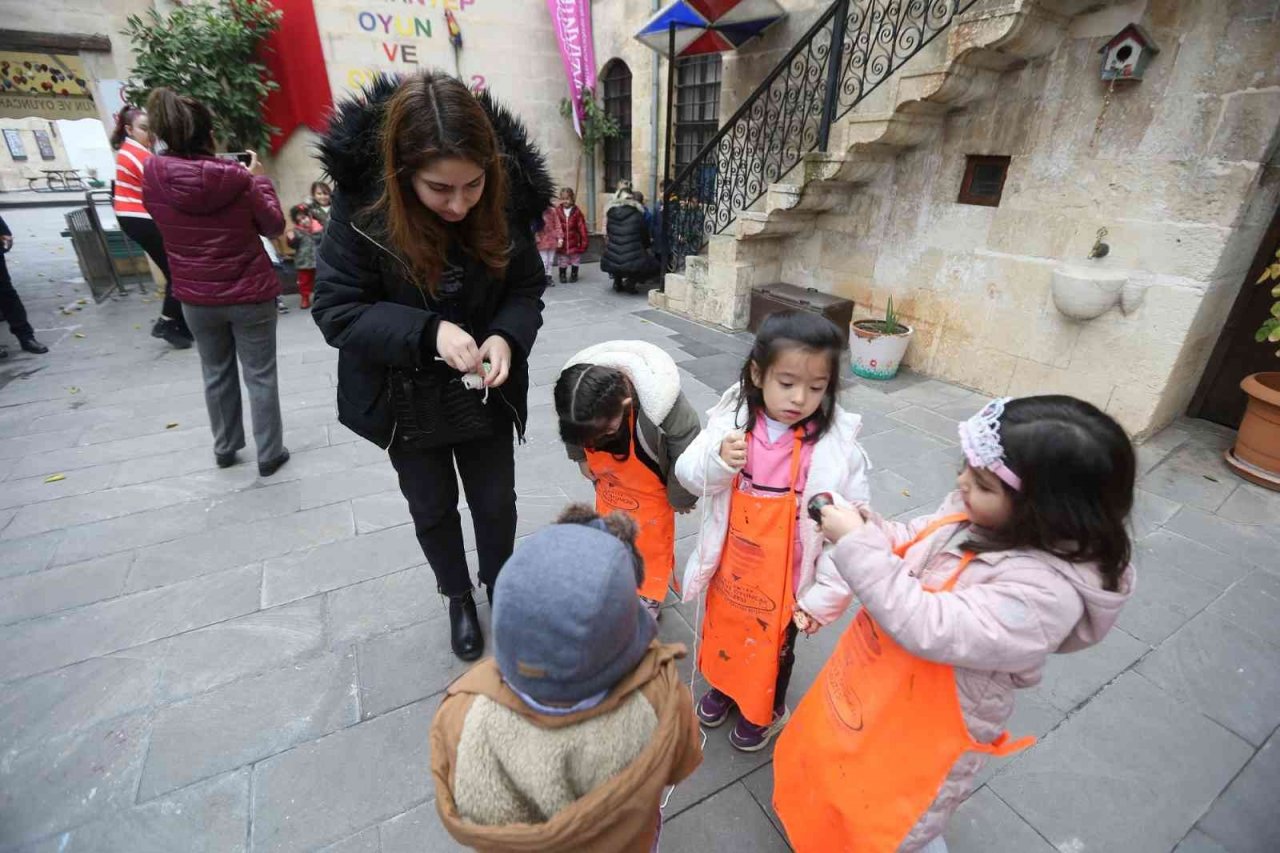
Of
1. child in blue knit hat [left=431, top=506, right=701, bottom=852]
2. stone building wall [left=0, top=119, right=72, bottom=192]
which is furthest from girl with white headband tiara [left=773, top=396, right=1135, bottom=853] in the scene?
stone building wall [left=0, top=119, right=72, bottom=192]

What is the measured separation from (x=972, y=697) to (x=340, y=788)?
1.80 meters

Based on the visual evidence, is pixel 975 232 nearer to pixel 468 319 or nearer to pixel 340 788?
pixel 468 319

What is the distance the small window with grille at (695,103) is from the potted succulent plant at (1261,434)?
21.4ft

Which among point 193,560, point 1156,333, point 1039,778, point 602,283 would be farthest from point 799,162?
point 193,560

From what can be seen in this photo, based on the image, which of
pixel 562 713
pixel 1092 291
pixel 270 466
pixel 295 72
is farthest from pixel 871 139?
pixel 295 72

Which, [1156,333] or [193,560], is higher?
[1156,333]

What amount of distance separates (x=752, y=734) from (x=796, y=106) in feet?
20.0

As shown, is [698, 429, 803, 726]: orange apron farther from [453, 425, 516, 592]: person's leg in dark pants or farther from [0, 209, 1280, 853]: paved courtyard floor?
[453, 425, 516, 592]: person's leg in dark pants

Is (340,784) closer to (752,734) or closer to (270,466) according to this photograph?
(752,734)

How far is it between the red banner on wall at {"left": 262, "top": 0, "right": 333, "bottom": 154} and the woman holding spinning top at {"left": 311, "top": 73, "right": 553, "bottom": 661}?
7.92m

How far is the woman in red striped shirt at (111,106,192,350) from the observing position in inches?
181

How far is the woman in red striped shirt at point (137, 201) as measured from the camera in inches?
181

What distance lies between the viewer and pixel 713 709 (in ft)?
6.51

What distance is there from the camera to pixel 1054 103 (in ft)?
13.5
